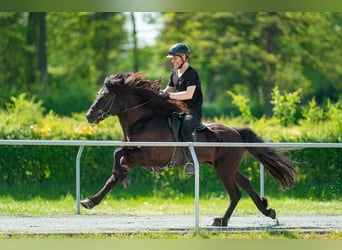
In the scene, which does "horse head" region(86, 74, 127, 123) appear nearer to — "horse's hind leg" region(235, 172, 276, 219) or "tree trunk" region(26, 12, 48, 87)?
"horse's hind leg" region(235, 172, 276, 219)

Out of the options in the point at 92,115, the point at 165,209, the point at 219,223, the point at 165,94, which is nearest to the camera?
the point at 219,223

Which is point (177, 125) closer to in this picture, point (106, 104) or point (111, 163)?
point (106, 104)

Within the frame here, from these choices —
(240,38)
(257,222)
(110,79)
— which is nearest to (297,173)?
(257,222)

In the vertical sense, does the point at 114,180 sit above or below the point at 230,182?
above

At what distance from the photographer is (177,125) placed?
40.7 ft

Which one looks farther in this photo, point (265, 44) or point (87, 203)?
point (265, 44)

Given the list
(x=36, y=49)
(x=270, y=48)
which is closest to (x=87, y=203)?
(x=270, y=48)

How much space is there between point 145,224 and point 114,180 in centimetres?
86

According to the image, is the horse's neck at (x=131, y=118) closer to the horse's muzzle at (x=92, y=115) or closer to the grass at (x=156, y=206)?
the horse's muzzle at (x=92, y=115)

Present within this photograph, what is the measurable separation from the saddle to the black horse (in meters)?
0.05

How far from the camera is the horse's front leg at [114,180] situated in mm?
11297

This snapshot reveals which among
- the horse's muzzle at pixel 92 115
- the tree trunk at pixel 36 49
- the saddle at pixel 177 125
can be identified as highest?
the horse's muzzle at pixel 92 115

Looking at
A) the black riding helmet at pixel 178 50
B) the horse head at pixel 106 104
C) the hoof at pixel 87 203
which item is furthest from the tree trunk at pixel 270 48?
the hoof at pixel 87 203

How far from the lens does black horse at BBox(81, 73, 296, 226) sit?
1220 cm
